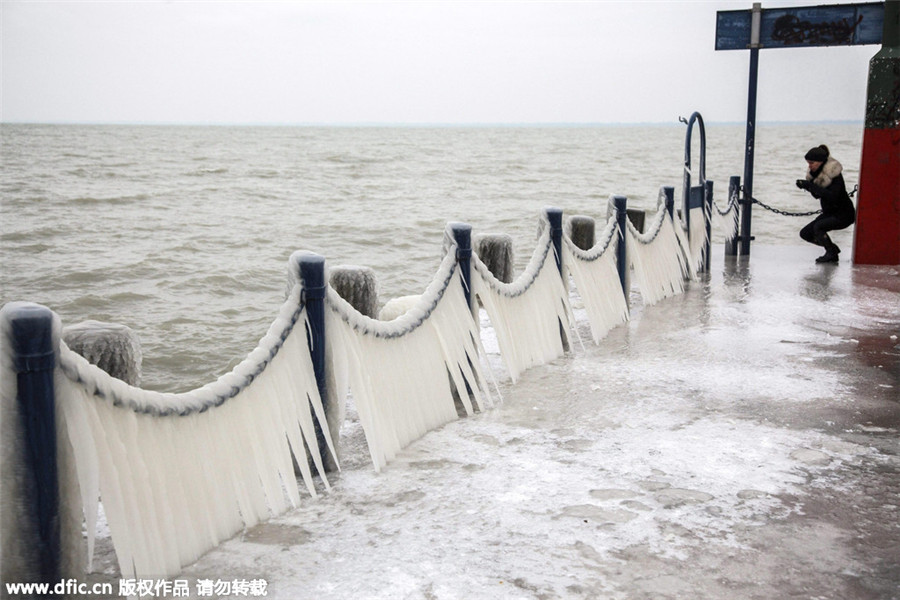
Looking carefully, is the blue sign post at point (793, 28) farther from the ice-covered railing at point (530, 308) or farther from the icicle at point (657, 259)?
the ice-covered railing at point (530, 308)

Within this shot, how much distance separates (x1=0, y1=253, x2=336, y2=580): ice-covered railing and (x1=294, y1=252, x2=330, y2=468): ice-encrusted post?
0.15 feet

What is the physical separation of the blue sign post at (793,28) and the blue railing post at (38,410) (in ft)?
31.9

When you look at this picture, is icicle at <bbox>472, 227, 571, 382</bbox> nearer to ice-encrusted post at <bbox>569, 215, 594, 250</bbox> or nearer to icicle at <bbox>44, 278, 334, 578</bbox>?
icicle at <bbox>44, 278, 334, 578</bbox>

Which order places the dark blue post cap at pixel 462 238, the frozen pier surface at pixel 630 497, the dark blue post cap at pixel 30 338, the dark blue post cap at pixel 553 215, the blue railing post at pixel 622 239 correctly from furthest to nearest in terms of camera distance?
the blue railing post at pixel 622 239
the dark blue post cap at pixel 553 215
the dark blue post cap at pixel 462 238
the frozen pier surface at pixel 630 497
the dark blue post cap at pixel 30 338

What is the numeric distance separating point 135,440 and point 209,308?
10.9 meters

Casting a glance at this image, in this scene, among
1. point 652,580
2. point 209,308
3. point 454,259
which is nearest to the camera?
point 652,580

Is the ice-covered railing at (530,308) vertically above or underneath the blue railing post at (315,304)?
underneath

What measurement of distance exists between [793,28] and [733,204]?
2.26 meters

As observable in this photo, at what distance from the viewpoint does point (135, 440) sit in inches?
107

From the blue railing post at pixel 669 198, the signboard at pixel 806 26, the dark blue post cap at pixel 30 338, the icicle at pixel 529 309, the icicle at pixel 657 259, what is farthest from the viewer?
the signboard at pixel 806 26

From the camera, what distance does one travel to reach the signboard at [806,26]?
9.84 metres

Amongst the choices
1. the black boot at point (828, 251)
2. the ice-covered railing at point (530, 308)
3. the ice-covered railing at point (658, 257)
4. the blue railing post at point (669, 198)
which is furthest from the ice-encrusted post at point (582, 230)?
the black boot at point (828, 251)

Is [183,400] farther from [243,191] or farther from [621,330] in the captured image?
[243,191]

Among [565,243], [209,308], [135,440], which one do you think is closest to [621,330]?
[565,243]
